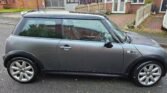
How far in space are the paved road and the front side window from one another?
1.00 m

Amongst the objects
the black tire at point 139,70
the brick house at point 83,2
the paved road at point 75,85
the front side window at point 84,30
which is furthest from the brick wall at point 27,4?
the black tire at point 139,70

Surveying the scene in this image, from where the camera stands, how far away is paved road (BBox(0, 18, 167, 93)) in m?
4.56

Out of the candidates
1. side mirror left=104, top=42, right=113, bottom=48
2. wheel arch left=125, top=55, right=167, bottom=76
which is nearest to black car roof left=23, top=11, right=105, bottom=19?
side mirror left=104, top=42, right=113, bottom=48

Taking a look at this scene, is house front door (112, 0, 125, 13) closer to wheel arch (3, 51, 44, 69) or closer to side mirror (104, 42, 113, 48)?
side mirror (104, 42, 113, 48)

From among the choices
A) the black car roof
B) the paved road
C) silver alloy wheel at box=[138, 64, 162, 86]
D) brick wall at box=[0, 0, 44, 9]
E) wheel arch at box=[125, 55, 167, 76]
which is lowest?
the paved road

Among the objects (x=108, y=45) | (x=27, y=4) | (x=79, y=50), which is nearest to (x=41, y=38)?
(x=79, y=50)

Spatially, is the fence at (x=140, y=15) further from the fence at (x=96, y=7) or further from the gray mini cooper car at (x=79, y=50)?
the gray mini cooper car at (x=79, y=50)

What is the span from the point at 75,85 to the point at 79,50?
0.79m

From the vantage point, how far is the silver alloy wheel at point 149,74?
4617mm

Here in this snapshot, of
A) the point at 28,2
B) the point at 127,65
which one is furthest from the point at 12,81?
the point at 28,2

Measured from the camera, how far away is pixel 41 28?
4680 millimetres

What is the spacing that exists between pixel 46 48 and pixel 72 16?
85cm

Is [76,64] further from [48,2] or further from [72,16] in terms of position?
[48,2]

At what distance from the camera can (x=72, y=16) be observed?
4625 mm
